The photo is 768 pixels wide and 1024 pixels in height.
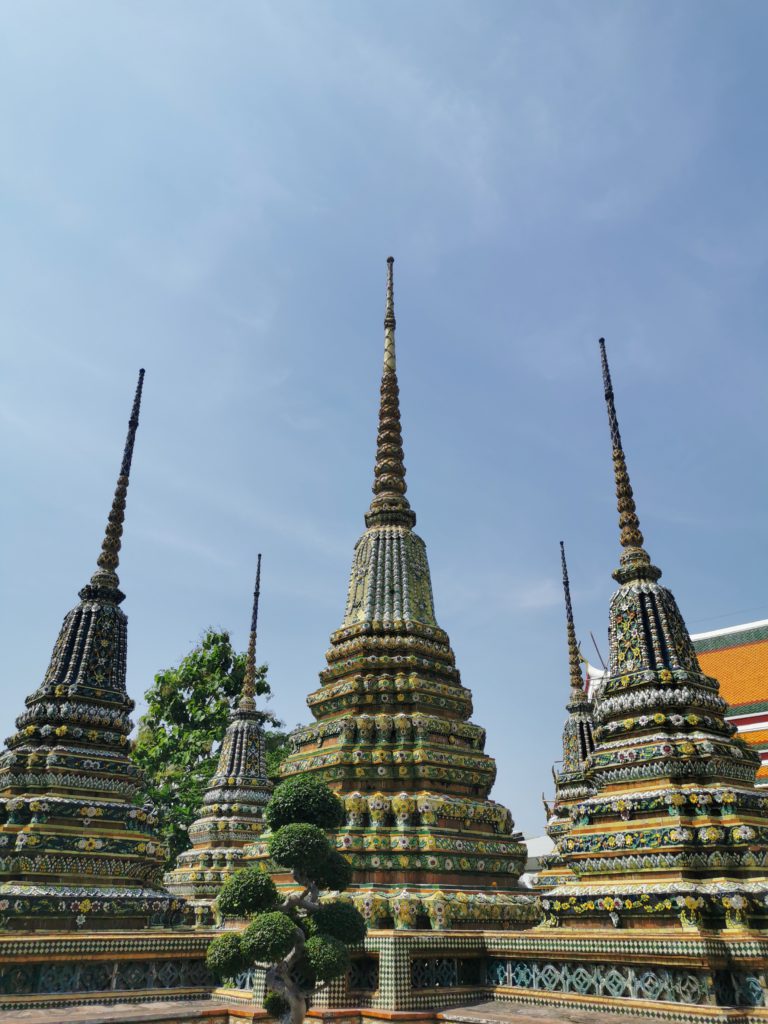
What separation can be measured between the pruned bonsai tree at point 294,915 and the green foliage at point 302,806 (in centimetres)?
1

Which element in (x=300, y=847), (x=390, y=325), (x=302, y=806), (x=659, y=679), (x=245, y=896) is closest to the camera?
(x=245, y=896)

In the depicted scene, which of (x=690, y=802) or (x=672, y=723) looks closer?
(x=690, y=802)

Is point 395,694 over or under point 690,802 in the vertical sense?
over

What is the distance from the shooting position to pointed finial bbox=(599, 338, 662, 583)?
14922 millimetres

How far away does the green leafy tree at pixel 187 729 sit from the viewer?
3384 cm

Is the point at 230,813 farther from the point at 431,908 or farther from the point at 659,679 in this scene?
the point at 659,679

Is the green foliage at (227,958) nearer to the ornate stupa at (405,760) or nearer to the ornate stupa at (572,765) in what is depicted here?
the ornate stupa at (405,760)

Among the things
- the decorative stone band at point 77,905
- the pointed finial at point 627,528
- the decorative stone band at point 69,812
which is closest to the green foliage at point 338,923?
the decorative stone band at point 77,905

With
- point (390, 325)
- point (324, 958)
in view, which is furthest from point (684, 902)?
point (390, 325)

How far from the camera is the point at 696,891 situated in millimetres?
10383

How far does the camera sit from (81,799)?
45.7ft

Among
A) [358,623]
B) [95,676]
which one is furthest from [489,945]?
[95,676]

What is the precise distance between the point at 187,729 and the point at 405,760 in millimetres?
27636

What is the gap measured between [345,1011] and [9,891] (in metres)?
5.99
